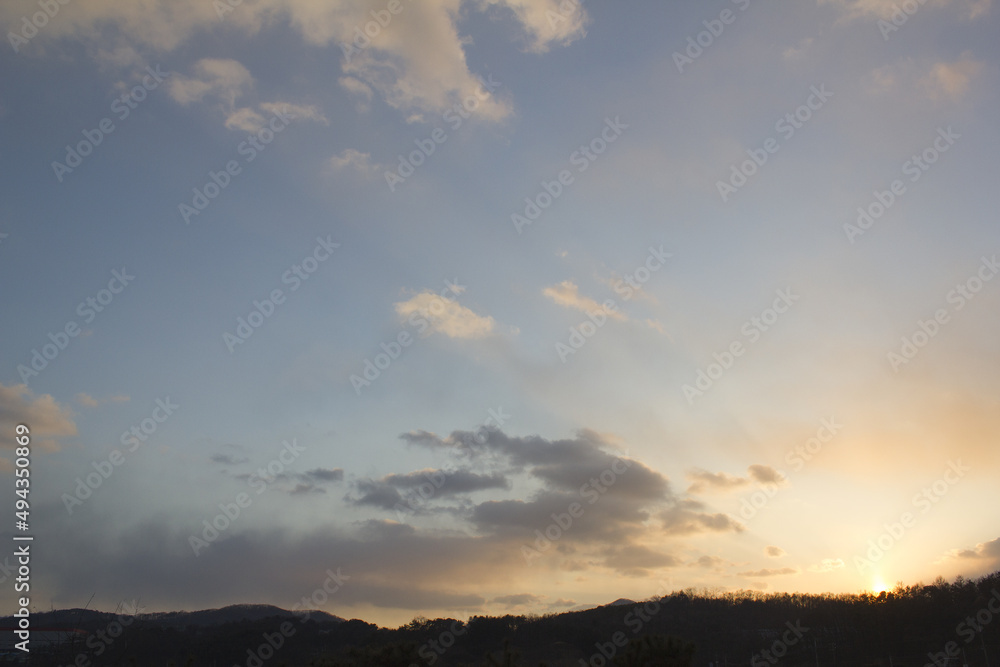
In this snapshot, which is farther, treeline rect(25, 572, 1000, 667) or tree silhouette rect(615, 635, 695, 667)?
treeline rect(25, 572, 1000, 667)

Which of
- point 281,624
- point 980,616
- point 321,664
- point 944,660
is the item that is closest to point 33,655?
point 281,624

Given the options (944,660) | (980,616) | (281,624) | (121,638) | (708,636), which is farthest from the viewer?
(281,624)

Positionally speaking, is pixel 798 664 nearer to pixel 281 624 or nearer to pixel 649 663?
pixel 649 663

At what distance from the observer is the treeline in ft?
263

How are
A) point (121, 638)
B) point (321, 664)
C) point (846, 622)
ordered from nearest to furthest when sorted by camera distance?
point (321, 664), point (846, 622), point (121, 638)

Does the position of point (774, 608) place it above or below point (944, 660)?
above

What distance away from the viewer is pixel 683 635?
10688 centimetres

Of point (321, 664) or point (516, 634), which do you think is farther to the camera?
point (516, 634)

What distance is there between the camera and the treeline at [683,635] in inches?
3152

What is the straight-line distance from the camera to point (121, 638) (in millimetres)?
120750

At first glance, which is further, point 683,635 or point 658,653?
point 683,635

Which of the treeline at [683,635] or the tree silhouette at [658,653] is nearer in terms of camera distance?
the tree silhouette at [658,653]

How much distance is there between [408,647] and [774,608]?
111 m

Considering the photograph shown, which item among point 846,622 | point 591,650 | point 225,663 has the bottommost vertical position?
point 225,663
